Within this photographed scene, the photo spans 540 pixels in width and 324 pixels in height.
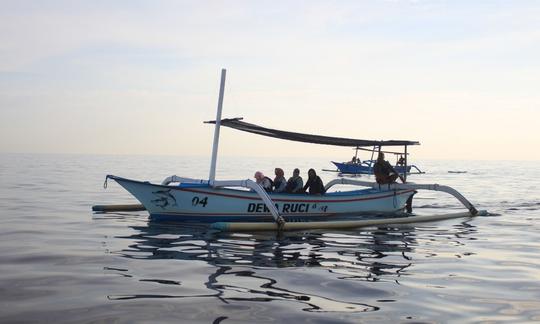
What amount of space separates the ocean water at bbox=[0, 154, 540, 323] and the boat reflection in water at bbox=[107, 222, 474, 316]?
0.08 feet

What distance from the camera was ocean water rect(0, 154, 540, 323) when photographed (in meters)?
7.44

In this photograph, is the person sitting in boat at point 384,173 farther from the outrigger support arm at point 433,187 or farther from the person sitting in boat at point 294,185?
the person sitting in boat at point 294,185

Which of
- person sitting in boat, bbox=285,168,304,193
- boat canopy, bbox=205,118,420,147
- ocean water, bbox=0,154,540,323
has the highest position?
boat canopy, bbox=205,118,420,147

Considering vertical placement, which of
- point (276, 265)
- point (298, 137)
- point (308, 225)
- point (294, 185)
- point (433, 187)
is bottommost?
point (276, 265)

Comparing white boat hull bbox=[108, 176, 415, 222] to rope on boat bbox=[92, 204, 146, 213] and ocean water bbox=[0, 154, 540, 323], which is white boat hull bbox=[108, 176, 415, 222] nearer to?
ocean water bbox=[0, 154, 540, 323]

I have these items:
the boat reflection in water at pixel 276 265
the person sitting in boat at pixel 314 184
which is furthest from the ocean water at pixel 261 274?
the person sitting in boat at pixel 314 184

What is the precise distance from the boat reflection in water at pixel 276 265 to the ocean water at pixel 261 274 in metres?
0.03

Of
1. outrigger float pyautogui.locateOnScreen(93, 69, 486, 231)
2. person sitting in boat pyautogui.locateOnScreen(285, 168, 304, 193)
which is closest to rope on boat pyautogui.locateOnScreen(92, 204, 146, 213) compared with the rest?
outrigger float pyautogui.locateOnScreen(93, 69, 486, 231)

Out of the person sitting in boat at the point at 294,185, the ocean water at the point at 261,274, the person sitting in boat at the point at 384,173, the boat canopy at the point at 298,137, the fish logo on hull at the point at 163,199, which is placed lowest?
the ocean water at the point at 261,274

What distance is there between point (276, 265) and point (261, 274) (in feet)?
3.36

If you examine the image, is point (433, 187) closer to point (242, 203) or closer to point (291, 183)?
point (291, 183)

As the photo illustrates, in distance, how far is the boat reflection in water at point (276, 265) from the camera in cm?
833

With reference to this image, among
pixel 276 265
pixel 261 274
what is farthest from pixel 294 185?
pixel 261 274

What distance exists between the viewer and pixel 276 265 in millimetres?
10977
